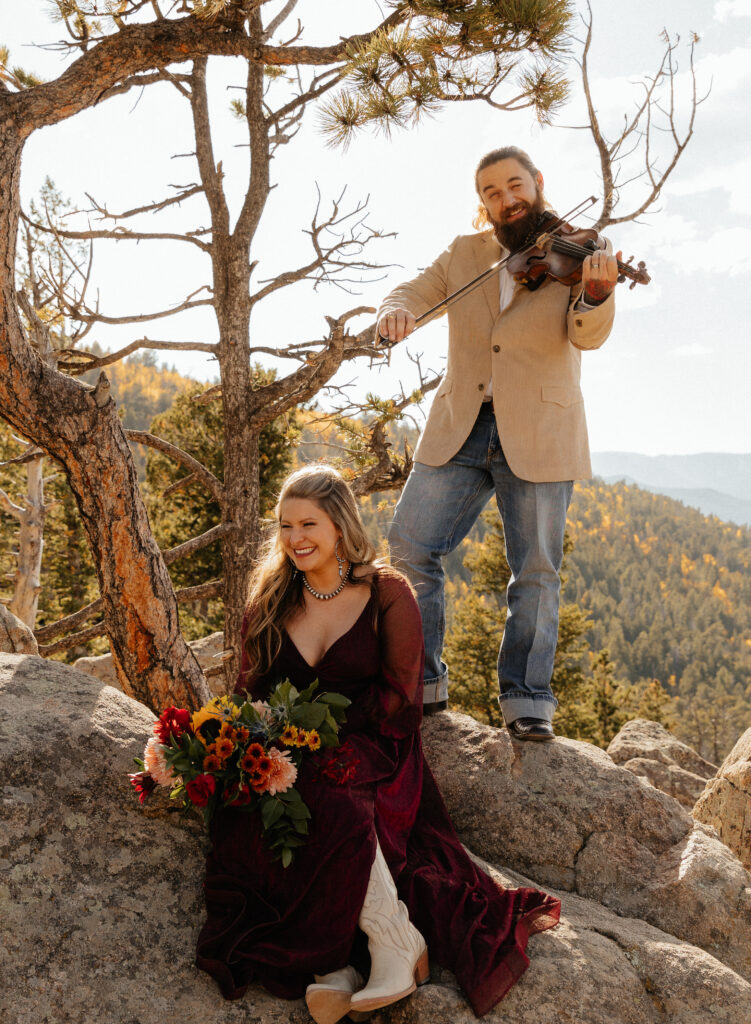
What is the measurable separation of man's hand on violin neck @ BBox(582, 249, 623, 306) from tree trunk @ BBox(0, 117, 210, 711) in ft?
7.24

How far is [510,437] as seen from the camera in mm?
3443

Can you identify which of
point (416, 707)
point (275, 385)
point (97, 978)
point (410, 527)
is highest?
point (275, 385)

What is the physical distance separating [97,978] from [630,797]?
7.44ft

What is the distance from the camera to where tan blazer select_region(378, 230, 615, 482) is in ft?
11.2

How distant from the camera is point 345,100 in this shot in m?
4.48

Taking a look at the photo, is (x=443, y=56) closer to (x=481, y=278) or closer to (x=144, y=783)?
(x=481, y=278)

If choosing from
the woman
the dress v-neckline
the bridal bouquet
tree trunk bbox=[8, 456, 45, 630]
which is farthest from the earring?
tree trunk bbox=[8, 456, 45, 630]

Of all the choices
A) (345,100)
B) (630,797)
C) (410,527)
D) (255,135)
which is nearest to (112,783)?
(410,527)

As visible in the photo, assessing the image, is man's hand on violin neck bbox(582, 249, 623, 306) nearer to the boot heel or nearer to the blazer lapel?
the blazer lapel

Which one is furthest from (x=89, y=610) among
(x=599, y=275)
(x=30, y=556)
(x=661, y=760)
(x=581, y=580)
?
(x=581, y=580)

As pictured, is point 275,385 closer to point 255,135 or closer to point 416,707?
point 255,135

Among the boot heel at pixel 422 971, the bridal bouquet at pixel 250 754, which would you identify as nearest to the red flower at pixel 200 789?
the bridal bouquet at pixel 250 754

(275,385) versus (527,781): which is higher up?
(275,385)

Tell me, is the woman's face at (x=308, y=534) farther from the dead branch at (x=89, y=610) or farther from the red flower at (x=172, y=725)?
the dead branch at (x=89, y=610)
